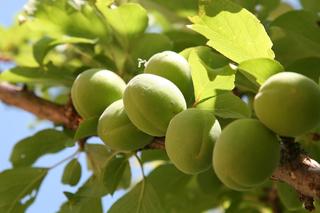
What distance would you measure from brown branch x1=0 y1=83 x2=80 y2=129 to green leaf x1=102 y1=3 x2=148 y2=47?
274 millimetres

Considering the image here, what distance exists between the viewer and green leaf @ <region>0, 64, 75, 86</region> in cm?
168

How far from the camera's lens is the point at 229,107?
109 centimetres

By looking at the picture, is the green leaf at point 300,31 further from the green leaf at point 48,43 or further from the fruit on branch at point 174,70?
the green leaf at point 48,43

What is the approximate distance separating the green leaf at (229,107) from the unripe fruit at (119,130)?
0.51ft

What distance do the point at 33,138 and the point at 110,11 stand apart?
1.72ft

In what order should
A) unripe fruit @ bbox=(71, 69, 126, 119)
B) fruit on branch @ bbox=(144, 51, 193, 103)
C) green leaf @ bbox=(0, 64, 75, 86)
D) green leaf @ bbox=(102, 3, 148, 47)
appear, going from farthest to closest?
green leaf @ bbox=(0, 64, 75, 86), green leaf @ bbox=(102, 3, 148, 47), unripe fruit @ bbox=(71, 69, 126, 119), fruit on branch @ bbox=(144, 51, 193, 103)

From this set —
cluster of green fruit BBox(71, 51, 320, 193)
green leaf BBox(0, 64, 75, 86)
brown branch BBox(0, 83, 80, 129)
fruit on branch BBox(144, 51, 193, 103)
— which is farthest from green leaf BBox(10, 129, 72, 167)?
fruit on branch BBox(144, 51, 193, 103)

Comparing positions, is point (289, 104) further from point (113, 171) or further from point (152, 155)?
point (152, 155)

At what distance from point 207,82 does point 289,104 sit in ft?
0.86

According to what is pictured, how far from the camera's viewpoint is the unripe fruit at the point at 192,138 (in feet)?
3.18

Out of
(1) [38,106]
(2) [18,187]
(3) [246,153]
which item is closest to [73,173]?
(2) [18,187]

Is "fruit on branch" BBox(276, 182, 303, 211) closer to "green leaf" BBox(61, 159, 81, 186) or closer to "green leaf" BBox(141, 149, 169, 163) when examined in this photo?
"green leaf" BBox(141, 149, 169, 163)

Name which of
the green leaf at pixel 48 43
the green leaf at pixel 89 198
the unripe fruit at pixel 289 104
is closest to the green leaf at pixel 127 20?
the green leaf at pixel 48 43

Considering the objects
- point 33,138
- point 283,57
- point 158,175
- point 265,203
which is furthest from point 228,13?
point 265,203
